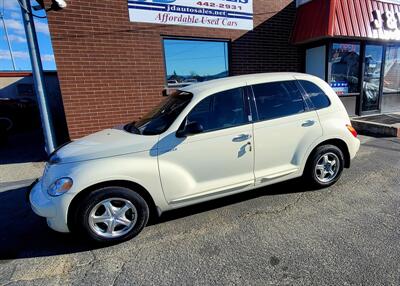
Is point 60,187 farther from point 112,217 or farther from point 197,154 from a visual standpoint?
point 197,154

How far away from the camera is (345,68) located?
841 centimetres

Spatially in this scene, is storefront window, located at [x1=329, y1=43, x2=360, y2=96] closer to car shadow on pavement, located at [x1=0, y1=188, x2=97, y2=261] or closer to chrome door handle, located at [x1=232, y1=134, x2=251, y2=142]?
chrome door handle, located at [x1=232, y1=134, x2=251, y2=142]

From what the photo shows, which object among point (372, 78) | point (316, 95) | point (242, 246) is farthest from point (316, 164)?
point (372, 78)

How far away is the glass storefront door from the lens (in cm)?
862

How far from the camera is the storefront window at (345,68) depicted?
26.6 ft

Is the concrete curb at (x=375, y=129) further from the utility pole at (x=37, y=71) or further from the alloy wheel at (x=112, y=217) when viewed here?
the utility pole at (x=37, y=71)

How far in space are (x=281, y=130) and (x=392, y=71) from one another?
8.53 meters

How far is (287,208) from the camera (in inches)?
140

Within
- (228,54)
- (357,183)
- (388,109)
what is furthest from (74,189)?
(388,109)

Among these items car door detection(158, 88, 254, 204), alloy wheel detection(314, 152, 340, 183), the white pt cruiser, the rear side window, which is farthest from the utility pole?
alloy wheel detection(314, 152, 340, 183)

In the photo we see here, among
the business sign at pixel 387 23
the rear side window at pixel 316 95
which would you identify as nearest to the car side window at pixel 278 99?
the rear side window at pixel 316 95

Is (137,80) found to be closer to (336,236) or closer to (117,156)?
(117,156)

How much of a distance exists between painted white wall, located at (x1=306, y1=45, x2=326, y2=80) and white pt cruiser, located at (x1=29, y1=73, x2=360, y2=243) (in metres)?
4.78

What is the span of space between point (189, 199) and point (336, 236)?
1676 millimetres
